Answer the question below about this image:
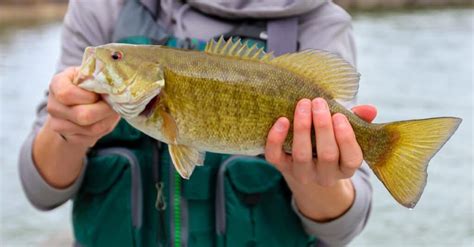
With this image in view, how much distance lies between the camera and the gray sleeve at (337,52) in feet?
8.20

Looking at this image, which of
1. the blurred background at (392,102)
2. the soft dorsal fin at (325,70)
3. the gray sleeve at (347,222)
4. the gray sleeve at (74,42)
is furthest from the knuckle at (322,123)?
the blurred background at (392,102)

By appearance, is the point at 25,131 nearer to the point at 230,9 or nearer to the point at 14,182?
the point at 14,182

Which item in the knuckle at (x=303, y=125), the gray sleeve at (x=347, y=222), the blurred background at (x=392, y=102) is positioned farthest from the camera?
the blurred background at (x=392, y=102)

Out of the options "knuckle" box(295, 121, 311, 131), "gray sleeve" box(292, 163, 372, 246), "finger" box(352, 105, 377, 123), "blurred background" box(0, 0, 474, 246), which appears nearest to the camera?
"knuckle" box(295, 121, 311, 131)

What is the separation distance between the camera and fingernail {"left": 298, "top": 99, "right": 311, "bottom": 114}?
6.32ft

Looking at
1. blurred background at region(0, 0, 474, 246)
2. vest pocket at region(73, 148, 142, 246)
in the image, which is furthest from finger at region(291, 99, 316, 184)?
blurred background at region(0, 0, 474, 246)

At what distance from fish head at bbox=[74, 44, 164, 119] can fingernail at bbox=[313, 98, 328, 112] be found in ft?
1.33

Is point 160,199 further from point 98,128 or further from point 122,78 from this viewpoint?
point 122,78

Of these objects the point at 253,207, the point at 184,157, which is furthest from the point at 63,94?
the point at 253,207

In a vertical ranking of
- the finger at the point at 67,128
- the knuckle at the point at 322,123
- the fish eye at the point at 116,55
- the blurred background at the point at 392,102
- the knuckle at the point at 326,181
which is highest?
the fish eye at the point at 116,55

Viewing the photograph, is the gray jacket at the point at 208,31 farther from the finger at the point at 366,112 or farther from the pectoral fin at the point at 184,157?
the pectoral fin at the point at 184,157

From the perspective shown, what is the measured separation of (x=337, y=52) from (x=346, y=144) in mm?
652

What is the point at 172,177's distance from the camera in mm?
2523

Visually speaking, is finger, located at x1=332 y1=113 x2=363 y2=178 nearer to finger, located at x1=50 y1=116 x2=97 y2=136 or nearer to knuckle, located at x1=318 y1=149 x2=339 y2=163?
knuckle, located at x1=318 y1=149 x2=339 y2=163
